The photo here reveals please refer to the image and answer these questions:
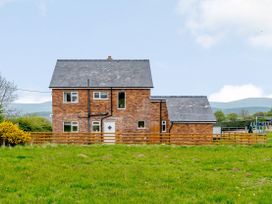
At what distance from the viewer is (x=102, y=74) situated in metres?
40.8

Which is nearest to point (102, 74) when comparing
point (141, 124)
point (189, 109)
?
point (141, 124)

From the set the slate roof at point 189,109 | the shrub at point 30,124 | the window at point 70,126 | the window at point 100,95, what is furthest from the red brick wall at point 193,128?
the shrub at point 30,124

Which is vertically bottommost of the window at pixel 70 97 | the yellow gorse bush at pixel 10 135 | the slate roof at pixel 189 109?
the yellow gorse bush at pixel 10 135

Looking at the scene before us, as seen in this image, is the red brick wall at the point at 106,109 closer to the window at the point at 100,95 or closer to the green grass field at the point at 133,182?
the window at the point at 100,95

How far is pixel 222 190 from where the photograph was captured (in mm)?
12117

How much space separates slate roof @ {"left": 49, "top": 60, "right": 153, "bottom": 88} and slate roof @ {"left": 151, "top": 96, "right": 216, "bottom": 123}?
3191 millimetres

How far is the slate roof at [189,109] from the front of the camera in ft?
126

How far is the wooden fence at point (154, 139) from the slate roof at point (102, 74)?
201 inches

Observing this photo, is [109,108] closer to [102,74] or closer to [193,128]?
[102,74]

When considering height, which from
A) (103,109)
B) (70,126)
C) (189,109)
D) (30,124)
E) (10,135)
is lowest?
(10,135)

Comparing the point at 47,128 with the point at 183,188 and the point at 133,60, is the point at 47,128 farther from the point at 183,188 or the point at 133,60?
the point at 183,188

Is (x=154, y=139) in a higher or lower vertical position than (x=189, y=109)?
lower

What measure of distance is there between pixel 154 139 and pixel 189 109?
6081mm

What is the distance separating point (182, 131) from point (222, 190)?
87.7 ft
